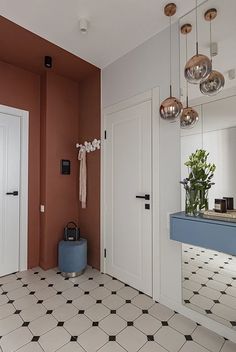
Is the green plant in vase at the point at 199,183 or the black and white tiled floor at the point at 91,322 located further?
the green plant in vase at the point at 199,183

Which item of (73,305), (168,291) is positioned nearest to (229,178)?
(168,291)

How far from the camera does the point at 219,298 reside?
177cm

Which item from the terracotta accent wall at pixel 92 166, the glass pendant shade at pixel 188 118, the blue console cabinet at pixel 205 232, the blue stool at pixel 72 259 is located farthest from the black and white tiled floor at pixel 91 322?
the glass pendant shade at pixel 188 118

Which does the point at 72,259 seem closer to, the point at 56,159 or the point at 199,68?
the point at 56,159

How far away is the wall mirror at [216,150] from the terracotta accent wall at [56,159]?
1.76 m

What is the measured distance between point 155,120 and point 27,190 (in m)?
1.94

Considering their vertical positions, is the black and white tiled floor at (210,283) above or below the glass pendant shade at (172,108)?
below

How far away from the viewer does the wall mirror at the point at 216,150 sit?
1.65m

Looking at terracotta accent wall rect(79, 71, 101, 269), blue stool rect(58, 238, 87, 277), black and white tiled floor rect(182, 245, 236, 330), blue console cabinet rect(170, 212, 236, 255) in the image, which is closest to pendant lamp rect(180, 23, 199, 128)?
blue console cabinet rect(170, 212, 236, 255)

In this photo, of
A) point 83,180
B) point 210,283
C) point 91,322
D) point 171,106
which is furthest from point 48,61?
point 210,283

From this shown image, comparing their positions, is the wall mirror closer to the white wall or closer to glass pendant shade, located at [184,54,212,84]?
the white wall

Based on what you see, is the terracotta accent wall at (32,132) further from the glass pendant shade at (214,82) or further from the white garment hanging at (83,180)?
the glass pendant shade at (214,82)

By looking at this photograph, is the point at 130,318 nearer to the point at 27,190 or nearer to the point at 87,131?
the point at 27,190

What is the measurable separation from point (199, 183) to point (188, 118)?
62 centimetres
